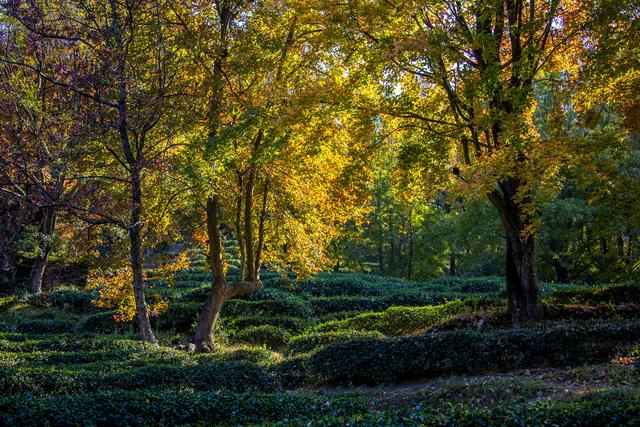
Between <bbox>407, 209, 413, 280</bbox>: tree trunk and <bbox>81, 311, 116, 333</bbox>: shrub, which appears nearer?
<bbox>81, 311, 116, 333</bbox>: shrub

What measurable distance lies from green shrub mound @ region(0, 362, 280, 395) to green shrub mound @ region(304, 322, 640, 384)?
1443 millimetres

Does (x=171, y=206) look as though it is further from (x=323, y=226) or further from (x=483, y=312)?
(x=483, y=312)

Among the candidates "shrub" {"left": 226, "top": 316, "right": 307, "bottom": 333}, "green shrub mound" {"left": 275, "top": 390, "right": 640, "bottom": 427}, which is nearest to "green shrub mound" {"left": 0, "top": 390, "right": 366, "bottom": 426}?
"green shrub mound" {"left": 275, "top": 390, "right": 640, "bottom": 427}

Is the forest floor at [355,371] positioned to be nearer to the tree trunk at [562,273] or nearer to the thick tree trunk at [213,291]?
the thick tree trunk at [213,291]

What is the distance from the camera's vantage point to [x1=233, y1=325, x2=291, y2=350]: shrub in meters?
15.2

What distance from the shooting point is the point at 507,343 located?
9.60 meters

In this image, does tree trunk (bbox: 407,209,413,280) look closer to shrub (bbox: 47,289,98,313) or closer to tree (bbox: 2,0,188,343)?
shrub (bbox: 47,289,98,313)

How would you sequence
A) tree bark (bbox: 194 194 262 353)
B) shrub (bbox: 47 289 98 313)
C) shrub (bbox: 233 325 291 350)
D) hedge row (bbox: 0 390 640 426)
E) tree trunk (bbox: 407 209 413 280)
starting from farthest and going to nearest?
tree trunk (bbox: 407 209 413 280), shrub (bbox: 47 289 98 313), shrub (bbox: 233 325 291 350), tree bark (bbox: 194 194 262 353), hedge row (bbox: 0 390 640 426)

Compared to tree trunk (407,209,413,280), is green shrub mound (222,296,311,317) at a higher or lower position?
lower

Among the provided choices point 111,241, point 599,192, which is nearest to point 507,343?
point 599,192

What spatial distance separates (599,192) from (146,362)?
331 inches

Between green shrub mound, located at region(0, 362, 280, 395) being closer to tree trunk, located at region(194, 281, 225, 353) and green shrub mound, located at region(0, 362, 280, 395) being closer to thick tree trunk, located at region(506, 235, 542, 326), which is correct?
tree trunk, located at region(194, 281, 225, 353)

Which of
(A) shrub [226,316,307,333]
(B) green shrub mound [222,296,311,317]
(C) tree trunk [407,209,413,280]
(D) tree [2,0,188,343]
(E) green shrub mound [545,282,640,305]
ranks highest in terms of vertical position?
(D) tree [2,0,188,343]

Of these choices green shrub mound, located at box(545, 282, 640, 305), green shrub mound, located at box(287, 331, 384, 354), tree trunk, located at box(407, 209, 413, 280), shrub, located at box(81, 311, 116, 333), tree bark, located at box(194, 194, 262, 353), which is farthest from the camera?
tree trunk, located at box(407, 209, 413, 280)
